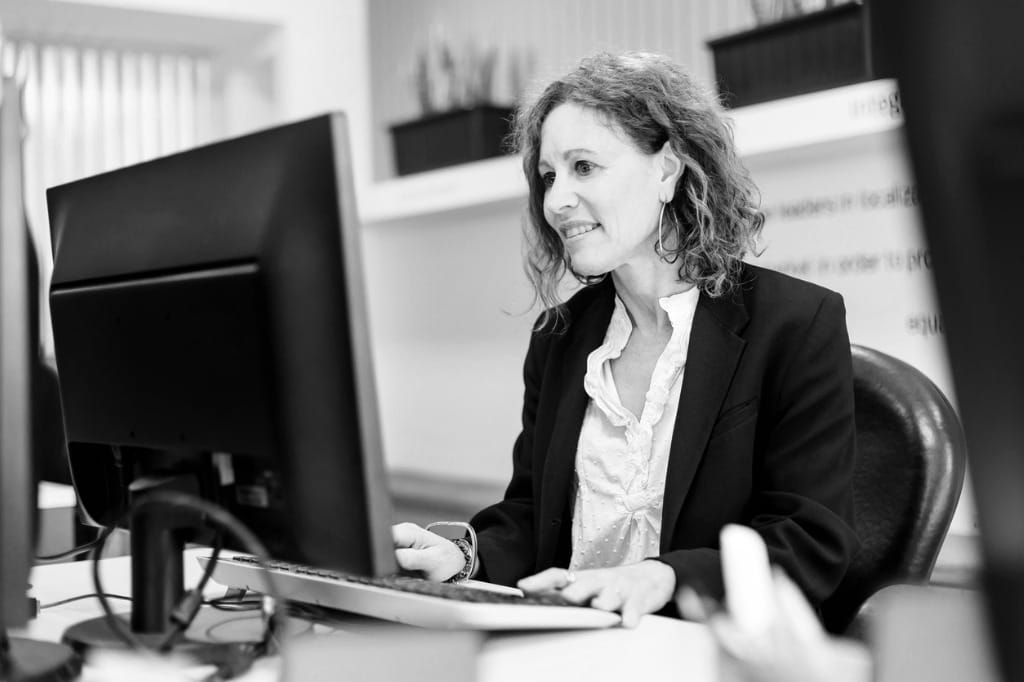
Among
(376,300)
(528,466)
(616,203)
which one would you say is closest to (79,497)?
(528,466)

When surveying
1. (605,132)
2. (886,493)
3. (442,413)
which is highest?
(605,132)

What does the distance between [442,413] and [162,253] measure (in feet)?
10.2

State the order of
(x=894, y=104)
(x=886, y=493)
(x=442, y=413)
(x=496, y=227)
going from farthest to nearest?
(x=442, y=413) < (x=496, y=227) < (x=886, y=493) < (x=894, y=104)

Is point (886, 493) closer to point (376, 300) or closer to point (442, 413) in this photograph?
point (442, 413)

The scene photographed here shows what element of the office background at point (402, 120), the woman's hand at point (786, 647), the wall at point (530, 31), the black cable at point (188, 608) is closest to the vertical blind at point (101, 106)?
the office background at point (402, 120)

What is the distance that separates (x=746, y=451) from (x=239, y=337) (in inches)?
29.8

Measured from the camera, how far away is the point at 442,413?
403cm

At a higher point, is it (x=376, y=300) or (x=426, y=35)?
(x=426, y=35)

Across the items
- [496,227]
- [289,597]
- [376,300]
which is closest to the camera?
[289,597]

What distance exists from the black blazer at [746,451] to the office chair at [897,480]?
53 mm

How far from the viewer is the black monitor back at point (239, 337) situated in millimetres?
820

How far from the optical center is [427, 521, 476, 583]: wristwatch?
1.38 meters

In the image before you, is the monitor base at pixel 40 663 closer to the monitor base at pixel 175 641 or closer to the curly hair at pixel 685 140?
the monitor base at pixel 175 641

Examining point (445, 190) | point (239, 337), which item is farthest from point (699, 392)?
point (445, 190)
